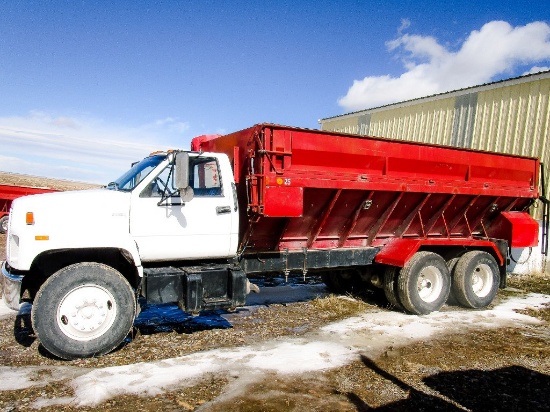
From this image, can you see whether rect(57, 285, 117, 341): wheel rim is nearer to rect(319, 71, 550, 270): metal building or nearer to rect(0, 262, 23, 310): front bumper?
rect(0, 262, 23, 310): front bumper

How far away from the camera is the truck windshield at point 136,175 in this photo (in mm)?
5461

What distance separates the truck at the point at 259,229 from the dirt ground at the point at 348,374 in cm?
56

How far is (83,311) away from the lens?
4863mm

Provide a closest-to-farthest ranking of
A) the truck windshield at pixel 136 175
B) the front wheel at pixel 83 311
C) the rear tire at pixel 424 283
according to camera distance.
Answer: the front wheel at pixel 83 311, the truck windshield at pixel 136 175, the rear tire at pixel 424 283

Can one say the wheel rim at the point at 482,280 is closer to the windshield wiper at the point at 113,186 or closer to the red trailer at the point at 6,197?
the windshield wiper at the point at 113,186

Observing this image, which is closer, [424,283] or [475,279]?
[424,283]

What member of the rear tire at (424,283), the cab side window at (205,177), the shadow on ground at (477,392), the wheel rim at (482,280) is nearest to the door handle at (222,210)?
the cab side window at (205,177)

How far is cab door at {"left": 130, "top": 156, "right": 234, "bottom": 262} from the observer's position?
207 inches

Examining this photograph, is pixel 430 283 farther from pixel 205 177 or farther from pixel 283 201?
pixel 205 177

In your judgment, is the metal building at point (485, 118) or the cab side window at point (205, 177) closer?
the cab side window at point (205, 177)

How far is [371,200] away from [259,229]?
192cm

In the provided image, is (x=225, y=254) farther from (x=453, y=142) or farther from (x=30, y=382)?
(x=453, y=142)

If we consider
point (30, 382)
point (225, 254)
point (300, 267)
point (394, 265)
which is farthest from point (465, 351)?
point (30, 382)

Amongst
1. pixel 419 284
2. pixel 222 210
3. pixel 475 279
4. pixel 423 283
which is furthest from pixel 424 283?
pixel 222 210
